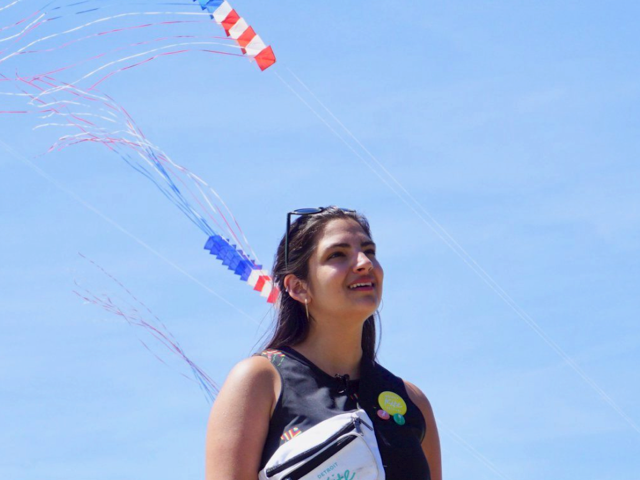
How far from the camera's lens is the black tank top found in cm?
467

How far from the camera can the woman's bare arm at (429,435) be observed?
523 cm

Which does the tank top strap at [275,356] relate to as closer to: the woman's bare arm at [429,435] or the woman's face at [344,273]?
the woman's face at [344,273]

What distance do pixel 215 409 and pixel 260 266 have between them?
34.3ft

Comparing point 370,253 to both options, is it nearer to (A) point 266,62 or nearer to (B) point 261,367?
(B) point 261,367

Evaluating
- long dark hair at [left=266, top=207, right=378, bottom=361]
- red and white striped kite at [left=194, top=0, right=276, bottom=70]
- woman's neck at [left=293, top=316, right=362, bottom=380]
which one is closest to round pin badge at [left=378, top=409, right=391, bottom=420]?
woman's neck at [left=293, top=316, right=362, bottom=380]

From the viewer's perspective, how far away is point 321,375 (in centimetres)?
495

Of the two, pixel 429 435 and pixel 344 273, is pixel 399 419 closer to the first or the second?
pixel 429 435

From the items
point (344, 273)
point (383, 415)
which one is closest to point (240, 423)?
point (383, 415)

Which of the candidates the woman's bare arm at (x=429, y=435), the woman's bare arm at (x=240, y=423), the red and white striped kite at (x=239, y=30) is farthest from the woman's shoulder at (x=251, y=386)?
the red and white striped kite at (x=239, y=30)

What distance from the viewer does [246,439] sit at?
15.1 ft

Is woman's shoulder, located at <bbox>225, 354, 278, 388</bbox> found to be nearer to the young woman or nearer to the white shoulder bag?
the young woman

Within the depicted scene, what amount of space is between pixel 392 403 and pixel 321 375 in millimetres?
357

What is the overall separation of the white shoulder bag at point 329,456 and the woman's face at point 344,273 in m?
0.70

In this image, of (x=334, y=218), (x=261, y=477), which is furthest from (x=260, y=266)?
(x=261, y=477)
